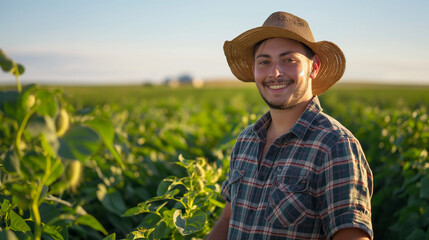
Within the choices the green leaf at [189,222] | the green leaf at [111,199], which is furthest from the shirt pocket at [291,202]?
the green leaf at [111,199]

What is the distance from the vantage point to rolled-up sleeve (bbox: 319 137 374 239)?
1443mm

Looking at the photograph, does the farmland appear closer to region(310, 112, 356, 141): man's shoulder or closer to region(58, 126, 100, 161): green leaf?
region(58, 126, 100, 161): green leaf

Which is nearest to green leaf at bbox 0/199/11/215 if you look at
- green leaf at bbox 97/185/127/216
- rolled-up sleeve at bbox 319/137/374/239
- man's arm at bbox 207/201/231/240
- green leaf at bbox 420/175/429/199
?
man's arm at bbox 207/201/231/240

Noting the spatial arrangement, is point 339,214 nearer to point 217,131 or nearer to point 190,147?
point 190,147

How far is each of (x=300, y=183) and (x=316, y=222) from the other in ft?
0.56

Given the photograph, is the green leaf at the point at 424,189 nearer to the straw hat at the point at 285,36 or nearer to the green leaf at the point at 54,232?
the straw hat at the point at 285,36

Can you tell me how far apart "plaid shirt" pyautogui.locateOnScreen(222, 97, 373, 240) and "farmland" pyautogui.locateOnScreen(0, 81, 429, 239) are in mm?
220

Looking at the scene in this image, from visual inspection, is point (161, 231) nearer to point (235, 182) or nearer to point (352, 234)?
point (235, 182)

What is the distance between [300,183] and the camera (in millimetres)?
1577

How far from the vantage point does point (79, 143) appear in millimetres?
900

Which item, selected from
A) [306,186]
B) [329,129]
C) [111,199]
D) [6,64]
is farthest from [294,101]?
[111,199]

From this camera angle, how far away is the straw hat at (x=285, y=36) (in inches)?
71.5

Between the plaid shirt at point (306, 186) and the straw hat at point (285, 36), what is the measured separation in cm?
29

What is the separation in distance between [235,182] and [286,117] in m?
0.38
